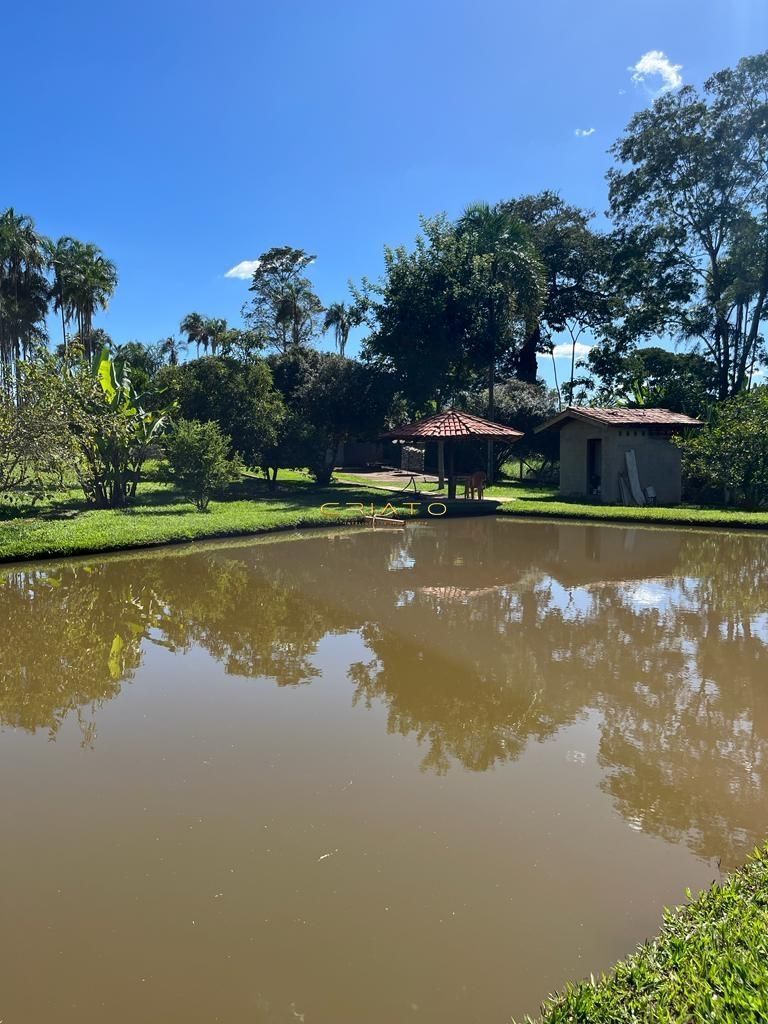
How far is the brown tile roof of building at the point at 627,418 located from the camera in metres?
23.6

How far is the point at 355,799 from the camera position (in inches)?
177

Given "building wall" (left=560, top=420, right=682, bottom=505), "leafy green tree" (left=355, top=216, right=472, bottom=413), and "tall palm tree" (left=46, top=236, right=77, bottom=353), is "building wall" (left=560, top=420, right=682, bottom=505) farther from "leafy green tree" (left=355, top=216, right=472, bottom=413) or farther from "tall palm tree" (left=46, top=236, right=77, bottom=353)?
"tall palm tree" (left=46, top=236, right=77, bottom=353)

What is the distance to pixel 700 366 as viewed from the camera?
31578 millimetres

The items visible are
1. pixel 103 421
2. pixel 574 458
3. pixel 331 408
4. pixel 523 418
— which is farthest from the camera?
pixel 523 418

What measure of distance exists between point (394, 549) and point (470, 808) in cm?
1102

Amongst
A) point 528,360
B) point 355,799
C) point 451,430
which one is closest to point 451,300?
point 451,430

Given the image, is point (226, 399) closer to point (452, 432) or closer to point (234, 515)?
point (234, 515)

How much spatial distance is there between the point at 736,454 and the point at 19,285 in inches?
1355

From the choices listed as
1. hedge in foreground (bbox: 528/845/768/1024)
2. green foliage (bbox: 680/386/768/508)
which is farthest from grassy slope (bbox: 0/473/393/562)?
hedge in foreground (bbox: 528/845/768/1024)

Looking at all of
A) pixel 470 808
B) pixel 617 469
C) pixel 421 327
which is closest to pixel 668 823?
pixel 470 808

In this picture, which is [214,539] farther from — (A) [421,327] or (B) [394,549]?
(A) [421,327]

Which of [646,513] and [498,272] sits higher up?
[498,272]

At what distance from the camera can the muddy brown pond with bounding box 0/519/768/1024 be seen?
303cm

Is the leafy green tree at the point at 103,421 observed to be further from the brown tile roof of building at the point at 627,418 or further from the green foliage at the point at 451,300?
the brown tile roof of building at the point at 627,418
